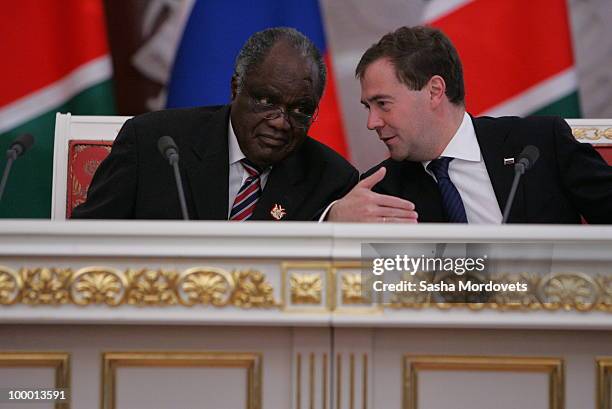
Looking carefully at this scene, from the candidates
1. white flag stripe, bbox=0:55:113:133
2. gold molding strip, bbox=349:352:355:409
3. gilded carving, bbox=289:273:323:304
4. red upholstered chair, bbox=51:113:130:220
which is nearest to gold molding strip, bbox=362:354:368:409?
gold molding strip, bbox=349:352:355:409

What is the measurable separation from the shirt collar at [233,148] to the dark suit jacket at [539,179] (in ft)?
1.32

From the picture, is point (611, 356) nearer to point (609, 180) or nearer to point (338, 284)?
point (338, 284)

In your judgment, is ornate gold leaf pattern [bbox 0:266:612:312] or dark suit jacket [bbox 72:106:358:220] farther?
dark suit jacket [bbox 72:106:358:220]

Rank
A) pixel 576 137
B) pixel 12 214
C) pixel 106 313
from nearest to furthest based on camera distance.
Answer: pixel 106 313, pixel 576 137, pixel 12 214

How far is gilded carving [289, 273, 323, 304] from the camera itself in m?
1.48

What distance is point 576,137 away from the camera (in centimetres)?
265

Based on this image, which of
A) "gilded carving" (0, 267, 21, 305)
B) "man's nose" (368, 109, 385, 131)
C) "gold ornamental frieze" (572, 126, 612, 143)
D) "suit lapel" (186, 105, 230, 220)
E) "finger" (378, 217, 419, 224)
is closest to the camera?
"gilded carving" (0, 267, 21, 305)

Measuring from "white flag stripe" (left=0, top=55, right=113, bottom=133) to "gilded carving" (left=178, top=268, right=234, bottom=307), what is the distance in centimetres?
182

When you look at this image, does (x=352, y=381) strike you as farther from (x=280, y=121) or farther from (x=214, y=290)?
(x=280, y=121)

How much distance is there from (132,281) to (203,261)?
0.40ft

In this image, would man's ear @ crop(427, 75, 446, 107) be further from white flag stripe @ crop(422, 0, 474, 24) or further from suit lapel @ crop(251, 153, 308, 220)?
white flag stripe @ crop(422, 0, 474, 24)

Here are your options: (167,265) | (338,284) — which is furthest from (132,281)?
(338,284)

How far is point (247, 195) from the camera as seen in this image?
2.39 meters

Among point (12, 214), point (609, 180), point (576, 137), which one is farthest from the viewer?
point (12, 214)
